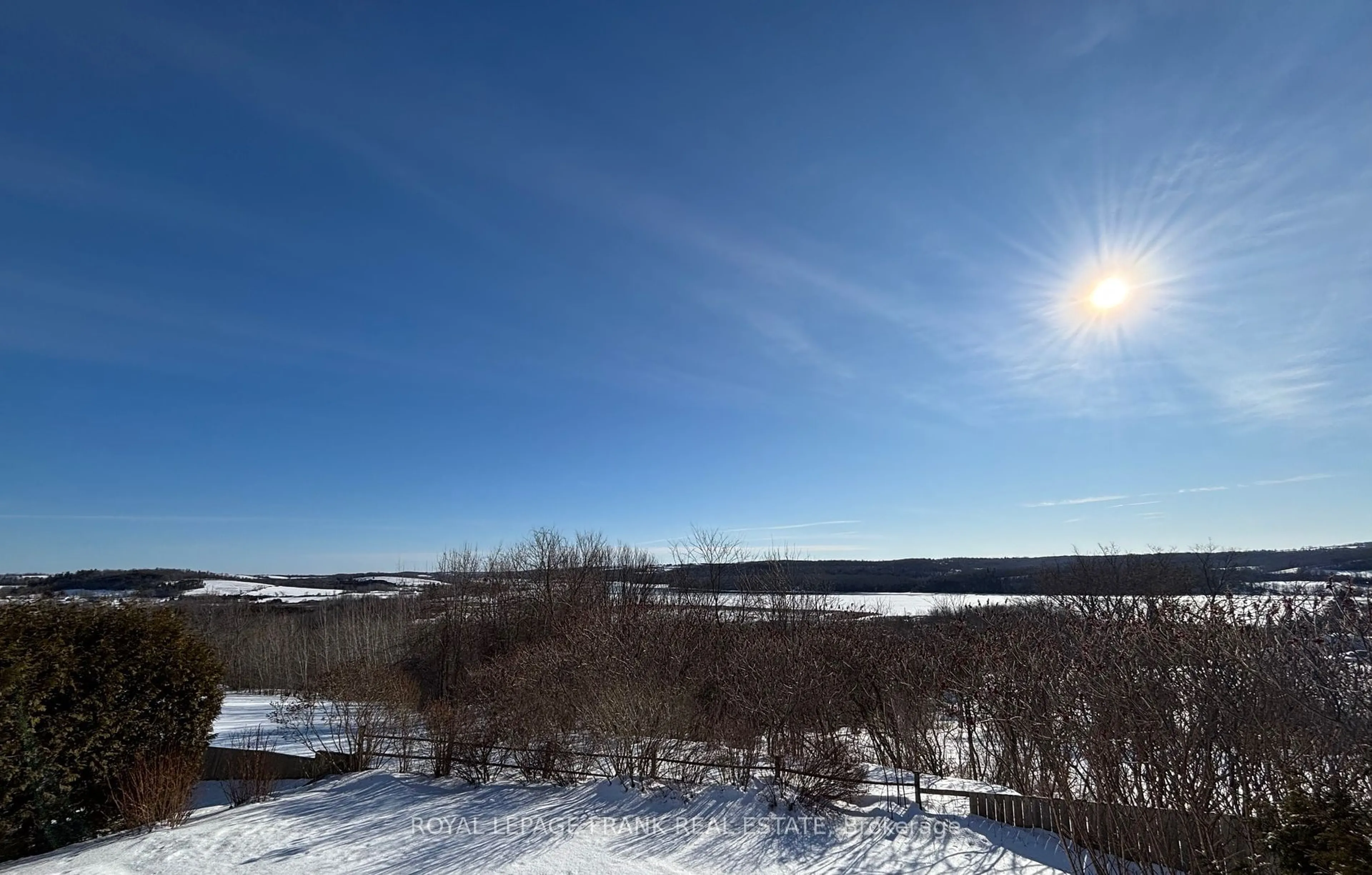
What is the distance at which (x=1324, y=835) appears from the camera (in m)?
3.26

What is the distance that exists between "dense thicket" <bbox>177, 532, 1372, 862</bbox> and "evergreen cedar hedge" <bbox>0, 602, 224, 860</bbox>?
2.85 m

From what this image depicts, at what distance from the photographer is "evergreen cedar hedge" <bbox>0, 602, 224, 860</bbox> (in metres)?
7.00

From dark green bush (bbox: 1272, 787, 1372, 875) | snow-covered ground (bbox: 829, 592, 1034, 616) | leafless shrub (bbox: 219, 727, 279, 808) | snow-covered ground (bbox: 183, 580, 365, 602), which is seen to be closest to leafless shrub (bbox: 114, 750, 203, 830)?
leafless shrub (bbox: 219, 727, 279, 808)

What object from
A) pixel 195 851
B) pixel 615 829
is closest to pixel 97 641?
pixel 195 851

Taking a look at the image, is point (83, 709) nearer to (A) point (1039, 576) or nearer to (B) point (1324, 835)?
(B) point (1324, 835)

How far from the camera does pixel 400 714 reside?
11398mm

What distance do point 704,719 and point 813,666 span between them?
2001 millimetres

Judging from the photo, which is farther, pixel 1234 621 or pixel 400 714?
pixel 400 714

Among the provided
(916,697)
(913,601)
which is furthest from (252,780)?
(913,601)

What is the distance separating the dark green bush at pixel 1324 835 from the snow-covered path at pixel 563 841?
320cm

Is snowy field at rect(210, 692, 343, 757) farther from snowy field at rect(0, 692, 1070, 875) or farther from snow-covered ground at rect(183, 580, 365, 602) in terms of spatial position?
snow-covered ground at rect(183, 580, 365, 602)

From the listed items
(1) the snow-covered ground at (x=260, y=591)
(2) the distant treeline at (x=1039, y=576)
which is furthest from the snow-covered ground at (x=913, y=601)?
(1) the snow-covered ground at (x=260, y=591)

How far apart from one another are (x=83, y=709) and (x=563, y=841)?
5807 mm

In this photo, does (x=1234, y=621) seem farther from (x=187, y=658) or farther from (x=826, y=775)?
(x=187, y=658)
